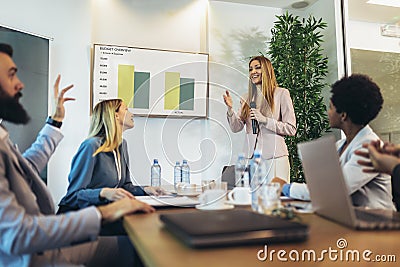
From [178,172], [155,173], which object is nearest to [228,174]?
[178,172]

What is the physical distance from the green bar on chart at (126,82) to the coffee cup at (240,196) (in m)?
2.18

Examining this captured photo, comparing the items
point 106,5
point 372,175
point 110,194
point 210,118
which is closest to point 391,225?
point 372,175

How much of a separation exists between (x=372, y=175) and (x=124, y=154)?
1371mm

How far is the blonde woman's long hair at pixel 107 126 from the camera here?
6.22 feet

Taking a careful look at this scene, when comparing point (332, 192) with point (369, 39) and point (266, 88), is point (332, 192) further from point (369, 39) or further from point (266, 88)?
point (369, 39)

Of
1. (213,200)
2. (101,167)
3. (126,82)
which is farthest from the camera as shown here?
(126,82)

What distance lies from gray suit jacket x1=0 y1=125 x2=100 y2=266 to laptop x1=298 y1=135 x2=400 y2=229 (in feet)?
1.98

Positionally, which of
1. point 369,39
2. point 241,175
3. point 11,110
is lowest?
point 241,175

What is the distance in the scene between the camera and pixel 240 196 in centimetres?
128

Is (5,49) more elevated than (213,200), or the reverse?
Answer: (5,49)

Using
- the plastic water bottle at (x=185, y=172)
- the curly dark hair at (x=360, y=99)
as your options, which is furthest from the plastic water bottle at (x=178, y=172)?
the curly dark hair at (x=360, y=99)

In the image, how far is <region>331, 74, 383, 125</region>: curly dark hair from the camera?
138cm

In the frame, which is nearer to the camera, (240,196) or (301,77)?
(240,196)

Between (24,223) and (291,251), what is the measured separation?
0.61 meters
